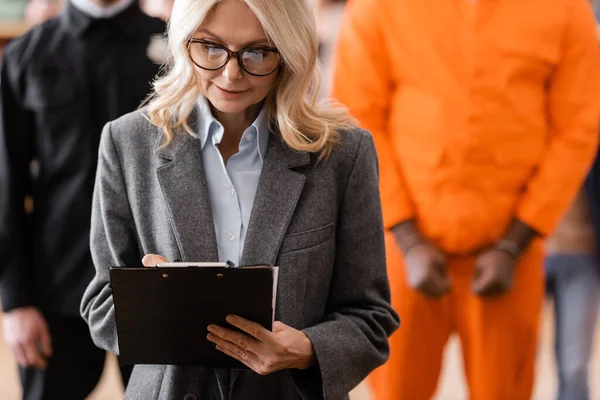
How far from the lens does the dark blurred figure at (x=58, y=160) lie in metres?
2.04

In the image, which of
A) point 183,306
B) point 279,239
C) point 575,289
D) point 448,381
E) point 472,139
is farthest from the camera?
point 448,381

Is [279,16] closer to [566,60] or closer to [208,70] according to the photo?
[208,70]

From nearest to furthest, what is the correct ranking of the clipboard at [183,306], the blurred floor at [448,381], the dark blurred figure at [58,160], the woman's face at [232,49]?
the clipboard at [183,306], the woman's face at [232,49], the dark blurred figure at [58,160], the blurred floor at [448,381]

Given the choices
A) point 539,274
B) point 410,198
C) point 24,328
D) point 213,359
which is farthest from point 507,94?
point 24,328

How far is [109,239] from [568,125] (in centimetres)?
134

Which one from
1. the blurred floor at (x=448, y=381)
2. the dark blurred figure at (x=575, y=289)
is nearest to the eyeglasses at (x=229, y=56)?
the dark blurred figure at (x=575, y=289)

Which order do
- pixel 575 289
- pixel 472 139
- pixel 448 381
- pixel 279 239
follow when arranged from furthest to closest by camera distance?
pixel 448 381, pixel 575 289, pixel 472 139, pixel 279 239

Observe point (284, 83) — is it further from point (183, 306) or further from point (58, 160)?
point (58, 160)

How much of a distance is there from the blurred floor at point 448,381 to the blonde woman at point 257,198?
7.48 ft

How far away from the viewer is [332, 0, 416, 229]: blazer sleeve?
227 centimetres

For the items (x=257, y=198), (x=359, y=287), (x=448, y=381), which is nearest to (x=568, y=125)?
(x=359, y=287)

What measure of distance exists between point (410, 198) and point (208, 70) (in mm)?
1038

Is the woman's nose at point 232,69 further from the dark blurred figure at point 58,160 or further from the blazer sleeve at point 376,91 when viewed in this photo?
the blazer sleeve at point 376,91

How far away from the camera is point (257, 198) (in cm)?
144
